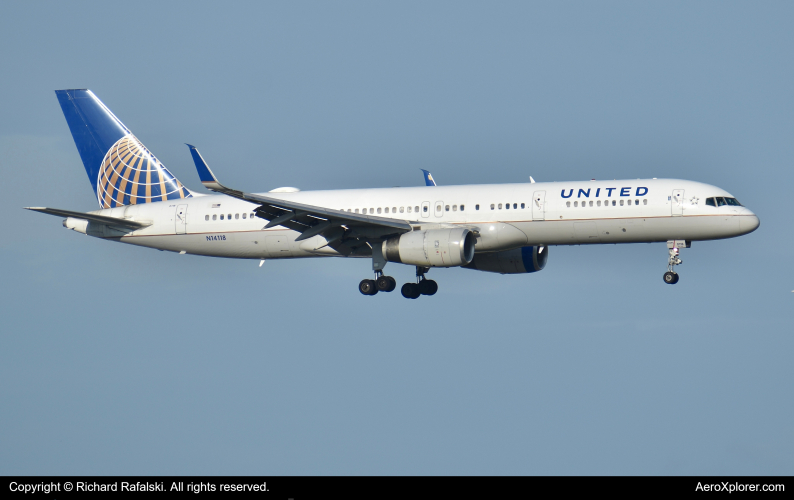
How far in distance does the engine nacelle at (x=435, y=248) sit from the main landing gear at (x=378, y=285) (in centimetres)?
260

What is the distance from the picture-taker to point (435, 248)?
43.2 meters

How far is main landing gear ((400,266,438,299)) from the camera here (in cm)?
4975

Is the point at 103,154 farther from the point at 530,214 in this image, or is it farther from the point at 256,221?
the point at 530,214

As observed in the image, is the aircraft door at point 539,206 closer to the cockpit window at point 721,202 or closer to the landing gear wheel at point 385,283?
the cockpit window at point 721,202

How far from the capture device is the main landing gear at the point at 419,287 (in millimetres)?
49750

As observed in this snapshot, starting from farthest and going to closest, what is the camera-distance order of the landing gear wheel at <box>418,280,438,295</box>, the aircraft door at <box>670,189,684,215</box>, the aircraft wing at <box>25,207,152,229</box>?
1. the landing gear wheel at <box>418,280,438,295</box>
2. the aircraft wing at <box>25,207,152,229</box>
3. the aircraft door at <box>670,189,684,215</box>

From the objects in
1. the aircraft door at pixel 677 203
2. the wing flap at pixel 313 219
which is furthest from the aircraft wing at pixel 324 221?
the aircraft door at pixel 677 203

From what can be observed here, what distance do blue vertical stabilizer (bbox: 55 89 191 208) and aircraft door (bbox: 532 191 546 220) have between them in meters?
18.0

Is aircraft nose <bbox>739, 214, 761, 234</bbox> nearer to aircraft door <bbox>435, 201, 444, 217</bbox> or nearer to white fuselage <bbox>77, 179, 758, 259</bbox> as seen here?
white fuselage <bbox>77, 179, 758, 259</bbox>

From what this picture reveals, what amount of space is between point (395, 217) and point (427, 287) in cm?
515

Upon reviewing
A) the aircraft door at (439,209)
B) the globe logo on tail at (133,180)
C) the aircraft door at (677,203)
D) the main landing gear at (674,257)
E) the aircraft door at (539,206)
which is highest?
the globe logo on tail at (133,180)

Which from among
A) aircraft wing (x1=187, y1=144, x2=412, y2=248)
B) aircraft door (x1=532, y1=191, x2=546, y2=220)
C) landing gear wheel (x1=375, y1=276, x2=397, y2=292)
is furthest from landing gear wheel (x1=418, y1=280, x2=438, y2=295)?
aircraft door (x1=532, y1=191, x2=546, y2=220)

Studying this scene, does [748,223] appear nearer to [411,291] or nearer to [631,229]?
[631,229]

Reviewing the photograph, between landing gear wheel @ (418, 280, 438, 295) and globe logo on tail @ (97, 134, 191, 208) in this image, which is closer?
landing gear wheel @ (418, 280, 438, 295)
